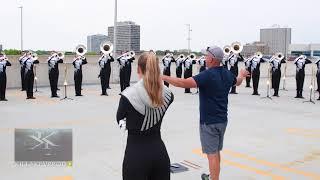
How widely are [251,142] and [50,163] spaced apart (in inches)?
156

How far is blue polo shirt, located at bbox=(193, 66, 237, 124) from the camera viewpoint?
206 inches

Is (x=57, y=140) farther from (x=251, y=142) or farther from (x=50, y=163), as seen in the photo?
(x=251, y=142)

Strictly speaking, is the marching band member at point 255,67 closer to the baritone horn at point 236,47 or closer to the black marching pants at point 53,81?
the baritone horn at point 236,47

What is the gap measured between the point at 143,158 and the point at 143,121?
0.96ft

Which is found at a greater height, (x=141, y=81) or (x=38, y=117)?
(x=141, y=81)

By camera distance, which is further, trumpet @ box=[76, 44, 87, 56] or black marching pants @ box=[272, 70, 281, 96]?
black marching pants @ box=[272, 70, 281, 96]

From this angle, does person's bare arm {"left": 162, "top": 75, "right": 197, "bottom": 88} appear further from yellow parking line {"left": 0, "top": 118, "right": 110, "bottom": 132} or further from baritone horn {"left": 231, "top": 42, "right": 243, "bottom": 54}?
baritone horn {"left": 231, "top": 42, "right": 243, "bottom": 54}

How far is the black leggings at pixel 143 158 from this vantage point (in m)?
3.59

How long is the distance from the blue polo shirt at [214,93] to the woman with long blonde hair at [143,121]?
162cm

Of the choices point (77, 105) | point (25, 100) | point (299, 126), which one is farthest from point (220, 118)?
point (25, 100)

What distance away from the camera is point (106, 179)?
20.3 feet

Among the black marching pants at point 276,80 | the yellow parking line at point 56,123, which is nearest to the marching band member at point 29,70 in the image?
the yellow parking line at point 56,123

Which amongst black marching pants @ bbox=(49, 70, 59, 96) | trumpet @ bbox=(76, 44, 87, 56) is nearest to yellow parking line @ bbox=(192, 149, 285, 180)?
black marching pants @ bbox=(49, 70, 59, 96)

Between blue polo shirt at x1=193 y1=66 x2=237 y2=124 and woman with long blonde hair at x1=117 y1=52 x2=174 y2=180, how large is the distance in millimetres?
1625
